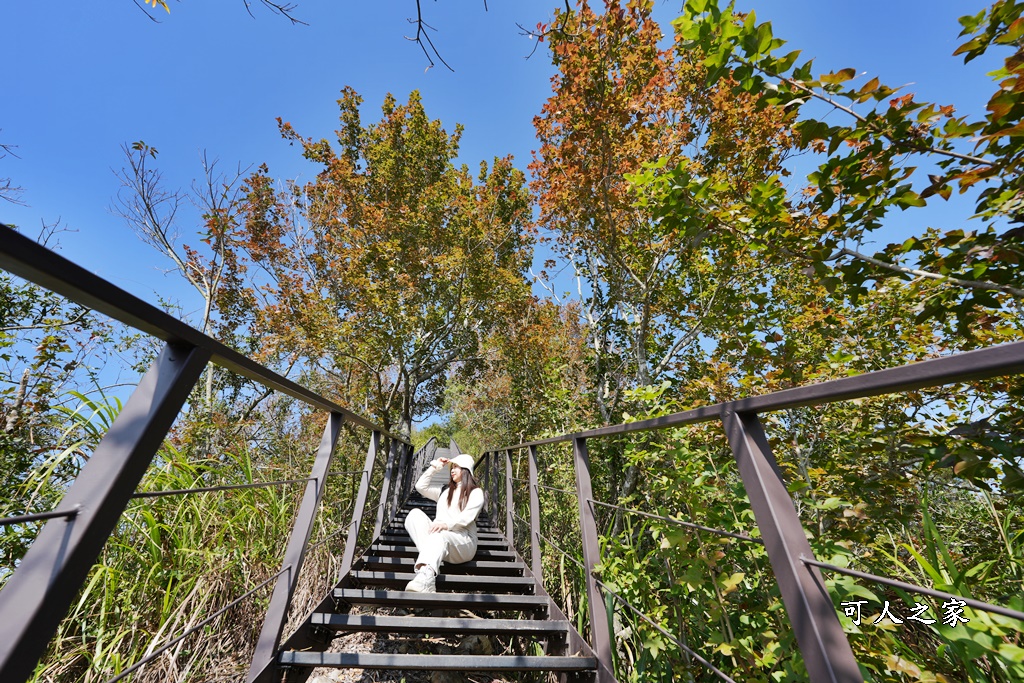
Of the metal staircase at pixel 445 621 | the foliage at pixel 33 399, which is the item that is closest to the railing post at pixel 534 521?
the metal staircase at pixel 445 621

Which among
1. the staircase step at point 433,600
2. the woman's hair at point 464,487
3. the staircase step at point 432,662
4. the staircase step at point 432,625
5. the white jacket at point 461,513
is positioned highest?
the woman's hair at point 464,487

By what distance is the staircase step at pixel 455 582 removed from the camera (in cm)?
235

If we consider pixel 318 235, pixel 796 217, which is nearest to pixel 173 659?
pixel 796 217

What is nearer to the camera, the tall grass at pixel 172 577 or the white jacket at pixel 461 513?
the tall grass at pixel 172 577

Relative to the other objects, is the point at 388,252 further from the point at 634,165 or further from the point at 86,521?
the point at 86,521

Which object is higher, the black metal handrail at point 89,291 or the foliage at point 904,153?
the foliage at point 904,153

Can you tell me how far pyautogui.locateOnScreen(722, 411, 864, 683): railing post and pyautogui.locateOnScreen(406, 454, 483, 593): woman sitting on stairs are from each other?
1899 mm

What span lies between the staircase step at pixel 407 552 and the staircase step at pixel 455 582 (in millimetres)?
282

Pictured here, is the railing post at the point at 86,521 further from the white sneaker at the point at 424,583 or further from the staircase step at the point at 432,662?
the white sneaker at the point at 424,583

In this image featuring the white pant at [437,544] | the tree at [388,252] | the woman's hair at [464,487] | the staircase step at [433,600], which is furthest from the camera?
the tree at [388,252]

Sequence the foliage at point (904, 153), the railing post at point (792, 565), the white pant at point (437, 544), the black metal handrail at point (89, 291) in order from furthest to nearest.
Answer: the white pant at point (437, 544), the foliage at point (904, 153), the railing post at point (792, 565), the black metal handrail at point (89, 291)

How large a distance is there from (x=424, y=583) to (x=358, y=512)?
625mm

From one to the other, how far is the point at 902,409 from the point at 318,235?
9.09 metres

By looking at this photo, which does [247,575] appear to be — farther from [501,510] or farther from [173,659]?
[501,510]
